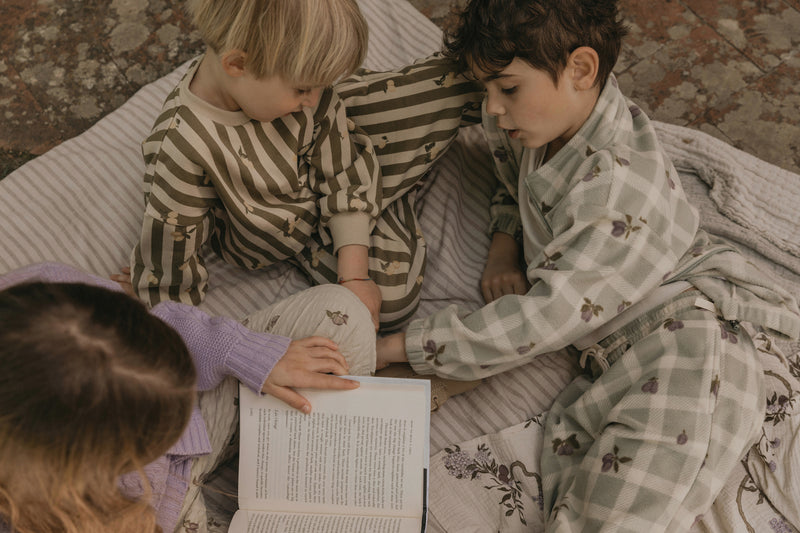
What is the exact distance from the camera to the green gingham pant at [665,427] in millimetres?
912

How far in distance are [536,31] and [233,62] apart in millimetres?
388

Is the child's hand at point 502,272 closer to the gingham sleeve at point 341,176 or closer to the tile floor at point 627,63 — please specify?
the gingham sleeve at point 341,176

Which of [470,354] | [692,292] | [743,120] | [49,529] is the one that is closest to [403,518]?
[470,354]

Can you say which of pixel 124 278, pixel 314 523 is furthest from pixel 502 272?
pixel 124 278

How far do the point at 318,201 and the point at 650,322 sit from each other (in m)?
0.53

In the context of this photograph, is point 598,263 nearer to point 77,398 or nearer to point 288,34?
point 288,34

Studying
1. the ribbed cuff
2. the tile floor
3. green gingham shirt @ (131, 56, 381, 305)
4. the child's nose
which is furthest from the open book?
the tile floor

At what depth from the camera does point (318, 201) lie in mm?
1097

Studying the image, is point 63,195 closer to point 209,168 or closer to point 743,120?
point 209,168

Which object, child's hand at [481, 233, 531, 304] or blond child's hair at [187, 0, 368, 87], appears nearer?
blond child's hair at [187, 0, 368, 87]

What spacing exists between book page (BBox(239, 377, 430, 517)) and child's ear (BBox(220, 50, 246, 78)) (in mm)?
401

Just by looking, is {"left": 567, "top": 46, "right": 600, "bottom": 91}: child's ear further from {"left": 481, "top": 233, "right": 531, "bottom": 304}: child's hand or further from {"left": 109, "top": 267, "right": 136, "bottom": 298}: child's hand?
{"left": 109, "top": 267, "right": 136, "bottom": 298}: child's hand

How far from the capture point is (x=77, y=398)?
1.83ft

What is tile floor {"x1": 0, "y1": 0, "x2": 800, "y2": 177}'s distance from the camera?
1438 mm
